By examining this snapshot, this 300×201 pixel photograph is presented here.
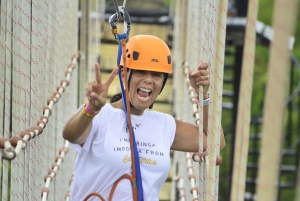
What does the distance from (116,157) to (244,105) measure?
0.85 metres

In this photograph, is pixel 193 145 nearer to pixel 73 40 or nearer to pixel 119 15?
pixel 119 15

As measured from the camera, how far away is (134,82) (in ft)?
13.6

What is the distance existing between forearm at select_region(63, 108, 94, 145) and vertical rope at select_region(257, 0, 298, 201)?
4.91 feet

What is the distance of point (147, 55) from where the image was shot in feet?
13.9

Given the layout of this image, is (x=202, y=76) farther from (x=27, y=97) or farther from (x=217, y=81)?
(x=27, y=97)

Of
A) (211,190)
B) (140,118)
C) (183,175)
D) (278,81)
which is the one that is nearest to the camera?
(278,81)

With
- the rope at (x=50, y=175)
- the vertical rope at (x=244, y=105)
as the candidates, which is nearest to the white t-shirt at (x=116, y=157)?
the vertical rope at (x=244, y=105)

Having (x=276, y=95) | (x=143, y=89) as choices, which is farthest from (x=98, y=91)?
(x=276, y=95)

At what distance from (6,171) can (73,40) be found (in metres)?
3.10

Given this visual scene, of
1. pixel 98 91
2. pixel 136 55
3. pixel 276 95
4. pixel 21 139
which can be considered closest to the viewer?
pixel 276 95

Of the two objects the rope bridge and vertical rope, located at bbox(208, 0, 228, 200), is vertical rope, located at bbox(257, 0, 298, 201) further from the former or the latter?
vertical rope, located at bbox(208, 0, 228, 200)

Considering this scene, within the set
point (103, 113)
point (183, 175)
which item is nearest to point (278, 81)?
point (103, 113)

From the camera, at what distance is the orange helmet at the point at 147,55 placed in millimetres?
4180

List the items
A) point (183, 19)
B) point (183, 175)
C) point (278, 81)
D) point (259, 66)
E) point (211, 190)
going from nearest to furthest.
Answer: point (278, 81), point (211, 190), point (183, 175), point (183, 19), point (259, 66)
